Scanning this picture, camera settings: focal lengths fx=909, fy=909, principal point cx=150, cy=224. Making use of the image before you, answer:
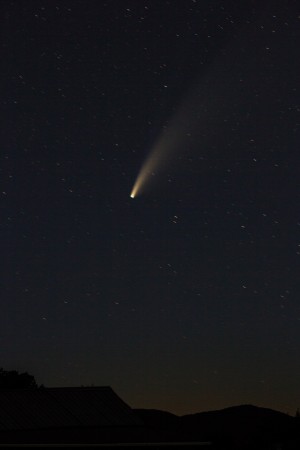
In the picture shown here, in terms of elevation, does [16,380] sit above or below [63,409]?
above

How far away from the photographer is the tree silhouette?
87325mm

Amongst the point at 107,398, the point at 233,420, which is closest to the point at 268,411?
the point at 233,420

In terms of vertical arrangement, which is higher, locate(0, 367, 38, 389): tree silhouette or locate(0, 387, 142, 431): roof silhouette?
locate(0, 367, 38, 389): tree silhouette

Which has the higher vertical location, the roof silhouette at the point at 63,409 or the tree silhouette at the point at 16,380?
the tree silhouette at the point at 16,380

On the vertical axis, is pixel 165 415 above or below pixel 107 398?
above

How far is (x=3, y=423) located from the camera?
37.7 m

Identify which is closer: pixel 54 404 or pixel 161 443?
pixel 161 443

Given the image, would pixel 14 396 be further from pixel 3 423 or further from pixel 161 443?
pixel 161 443

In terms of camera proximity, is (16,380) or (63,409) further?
(16,380)

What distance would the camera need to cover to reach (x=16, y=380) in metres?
88.8

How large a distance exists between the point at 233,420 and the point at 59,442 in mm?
112898

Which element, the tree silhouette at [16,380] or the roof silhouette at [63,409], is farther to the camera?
the tree silhouette at [16,380]

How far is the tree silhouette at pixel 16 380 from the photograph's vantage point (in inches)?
3438

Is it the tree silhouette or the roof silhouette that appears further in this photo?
the tree silhouette
